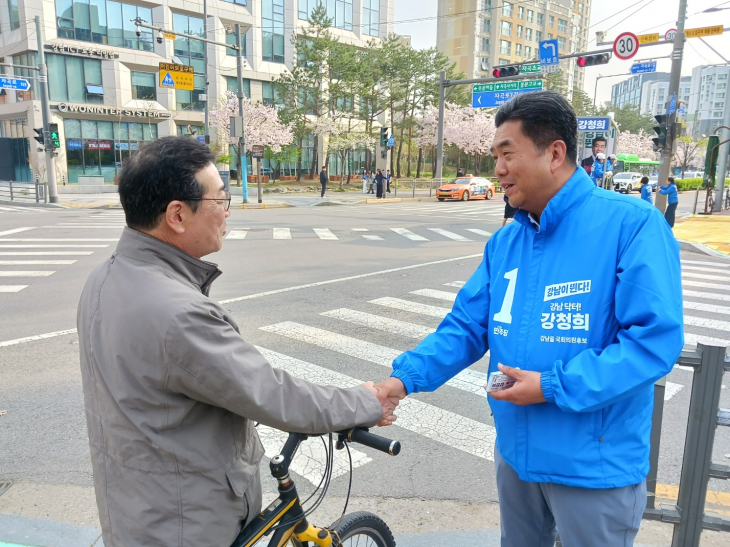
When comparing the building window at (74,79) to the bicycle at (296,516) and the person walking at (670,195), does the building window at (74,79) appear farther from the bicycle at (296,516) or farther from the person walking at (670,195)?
the bicycle at (296,516)

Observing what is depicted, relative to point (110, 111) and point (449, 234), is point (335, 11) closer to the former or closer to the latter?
point (110, 111)

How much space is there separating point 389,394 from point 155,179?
1.09 metres

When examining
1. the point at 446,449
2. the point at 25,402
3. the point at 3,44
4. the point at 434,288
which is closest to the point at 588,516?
the point at 446,449

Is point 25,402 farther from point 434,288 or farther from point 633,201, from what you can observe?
point 434,288

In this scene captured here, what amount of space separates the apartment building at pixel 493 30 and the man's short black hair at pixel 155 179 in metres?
88.1

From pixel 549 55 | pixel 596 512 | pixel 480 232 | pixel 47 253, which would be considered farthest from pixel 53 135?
pixel 596 512

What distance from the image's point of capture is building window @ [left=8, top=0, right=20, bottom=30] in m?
38.0

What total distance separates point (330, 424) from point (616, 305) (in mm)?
965

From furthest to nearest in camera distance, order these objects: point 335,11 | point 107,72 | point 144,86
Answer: point 335,11, point 144,86, point 107,72

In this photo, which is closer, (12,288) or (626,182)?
(12,288)

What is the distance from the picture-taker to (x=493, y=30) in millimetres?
86500

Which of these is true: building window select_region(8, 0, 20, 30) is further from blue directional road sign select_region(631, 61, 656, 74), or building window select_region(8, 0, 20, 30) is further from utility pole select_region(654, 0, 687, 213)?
utility pole select_region(654, 0, 687, 213)

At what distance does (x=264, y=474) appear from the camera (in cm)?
381

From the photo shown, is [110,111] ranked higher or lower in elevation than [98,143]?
higher
